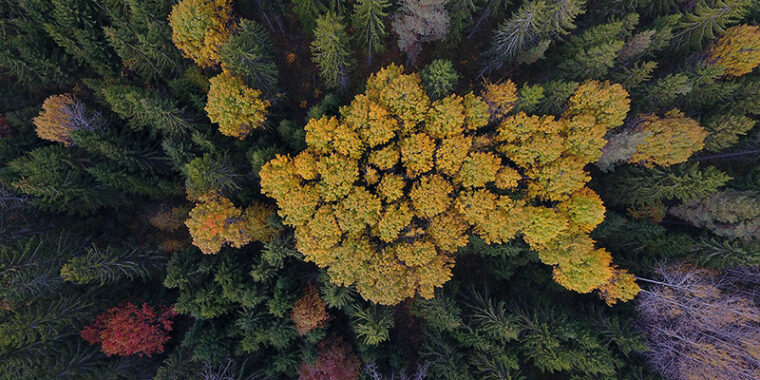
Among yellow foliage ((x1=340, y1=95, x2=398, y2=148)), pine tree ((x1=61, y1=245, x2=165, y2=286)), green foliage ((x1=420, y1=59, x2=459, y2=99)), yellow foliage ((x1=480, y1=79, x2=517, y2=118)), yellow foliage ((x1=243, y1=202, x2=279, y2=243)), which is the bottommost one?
pine tree ((x1=61, y1=245, x2=165, y2=286))

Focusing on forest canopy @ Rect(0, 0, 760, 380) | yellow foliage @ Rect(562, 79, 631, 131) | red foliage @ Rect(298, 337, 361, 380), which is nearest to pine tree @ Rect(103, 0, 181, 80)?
forest canopy @ Rect(0, 0, 760, 380)

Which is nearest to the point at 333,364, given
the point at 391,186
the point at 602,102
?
the point at 391,186

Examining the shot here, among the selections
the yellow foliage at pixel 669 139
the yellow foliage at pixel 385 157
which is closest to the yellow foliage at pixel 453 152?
the yellow foliage at pixel 385 157

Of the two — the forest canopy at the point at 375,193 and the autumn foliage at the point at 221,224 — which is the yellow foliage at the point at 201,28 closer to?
the forest canopy at the point at 375,193

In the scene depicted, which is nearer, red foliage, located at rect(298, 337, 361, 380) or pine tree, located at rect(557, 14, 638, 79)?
pine tree, located at rect(557, 14, 638, 79)

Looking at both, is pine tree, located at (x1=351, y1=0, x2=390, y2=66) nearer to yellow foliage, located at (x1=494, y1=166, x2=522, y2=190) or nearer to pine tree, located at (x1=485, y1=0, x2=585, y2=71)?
pine tree, located at (x1=485, y1=0, x2=585, y2=71)

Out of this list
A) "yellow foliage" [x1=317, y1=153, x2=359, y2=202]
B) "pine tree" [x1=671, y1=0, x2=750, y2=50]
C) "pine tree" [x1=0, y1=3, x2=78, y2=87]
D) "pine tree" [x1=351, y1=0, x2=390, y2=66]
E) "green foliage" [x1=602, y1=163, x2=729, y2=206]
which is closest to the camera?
"yellow foliage" [x1=317, y1=153, x2=359, y2=202]

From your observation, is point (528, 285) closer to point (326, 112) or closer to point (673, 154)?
point (673, 154)

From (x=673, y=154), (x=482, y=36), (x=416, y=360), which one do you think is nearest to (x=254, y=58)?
(x=482, y=36)

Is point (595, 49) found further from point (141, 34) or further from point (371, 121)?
point (141, 34)
